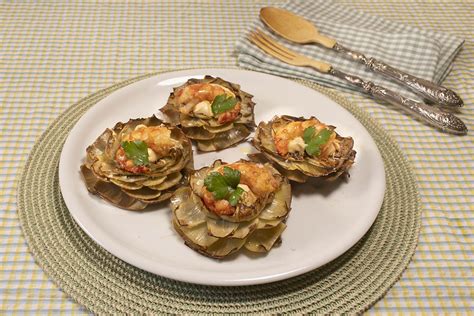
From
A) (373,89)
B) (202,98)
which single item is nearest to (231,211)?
(202,98)

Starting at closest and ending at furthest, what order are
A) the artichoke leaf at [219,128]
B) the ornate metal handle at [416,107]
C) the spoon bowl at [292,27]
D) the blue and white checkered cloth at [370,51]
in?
the artichoke leaf at [219,128] → the ornate metal handle at [416,107] → the blue and white checkered cloth at [370,51] → the spoon bowl at [292,27]

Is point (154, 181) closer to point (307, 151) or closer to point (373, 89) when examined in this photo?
point (307, 151)

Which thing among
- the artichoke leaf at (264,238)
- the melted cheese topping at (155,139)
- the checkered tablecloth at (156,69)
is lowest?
the checkered tablecloth at (156,69)

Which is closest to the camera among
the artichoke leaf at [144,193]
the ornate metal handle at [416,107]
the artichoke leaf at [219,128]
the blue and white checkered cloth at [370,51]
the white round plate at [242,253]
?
the white round plate at [242,253]

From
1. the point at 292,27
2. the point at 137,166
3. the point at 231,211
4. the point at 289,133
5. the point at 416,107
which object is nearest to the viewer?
the point at 231,211

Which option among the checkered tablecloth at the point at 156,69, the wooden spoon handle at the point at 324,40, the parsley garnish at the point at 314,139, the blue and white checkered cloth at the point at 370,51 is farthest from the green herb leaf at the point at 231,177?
the wooden spoon handle at the point at 324,40

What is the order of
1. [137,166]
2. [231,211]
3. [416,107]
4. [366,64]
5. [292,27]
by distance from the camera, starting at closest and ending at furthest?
[231,211] < [137,166] < [416,107] < [366,64] < [292,27]

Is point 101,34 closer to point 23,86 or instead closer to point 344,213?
point 23,86

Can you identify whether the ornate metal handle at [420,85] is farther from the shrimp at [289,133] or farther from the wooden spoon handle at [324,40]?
the shrimp at [289,133]

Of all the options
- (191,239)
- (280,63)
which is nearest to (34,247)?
(191,239)
